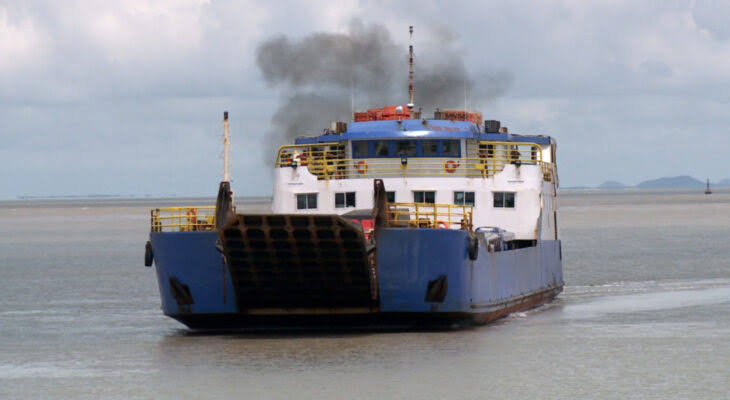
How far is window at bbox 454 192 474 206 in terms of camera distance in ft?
112

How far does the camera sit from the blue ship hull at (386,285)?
2930cm

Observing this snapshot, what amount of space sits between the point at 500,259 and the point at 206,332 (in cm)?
778

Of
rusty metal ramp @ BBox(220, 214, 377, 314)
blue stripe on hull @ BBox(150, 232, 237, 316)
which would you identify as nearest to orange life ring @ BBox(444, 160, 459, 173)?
rusty metal ramp @ BBox(220, 214, 377, 314)

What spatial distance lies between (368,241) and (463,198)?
19.1ft

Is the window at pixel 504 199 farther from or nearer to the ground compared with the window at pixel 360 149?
nearer to the ground

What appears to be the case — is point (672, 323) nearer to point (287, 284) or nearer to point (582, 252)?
point (287, 284)

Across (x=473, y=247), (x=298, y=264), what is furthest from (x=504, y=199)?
(x=298, y=264)

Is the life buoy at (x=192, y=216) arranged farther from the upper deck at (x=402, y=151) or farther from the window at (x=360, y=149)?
the window at (x=360, y=149)

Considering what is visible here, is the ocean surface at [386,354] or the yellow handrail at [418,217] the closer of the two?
the ocean surface at [386,354]

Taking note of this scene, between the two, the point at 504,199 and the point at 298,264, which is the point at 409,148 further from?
the point at 298,264

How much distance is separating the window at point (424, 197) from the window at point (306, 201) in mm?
2721

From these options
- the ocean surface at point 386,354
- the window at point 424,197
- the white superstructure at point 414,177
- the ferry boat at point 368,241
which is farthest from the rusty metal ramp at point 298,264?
the window at point 424,197

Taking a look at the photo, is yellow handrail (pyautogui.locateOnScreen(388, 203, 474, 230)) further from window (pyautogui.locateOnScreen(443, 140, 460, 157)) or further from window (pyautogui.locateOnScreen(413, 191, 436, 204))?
window (pyautogui.locateOnScreen(443, 140, 460, 157))

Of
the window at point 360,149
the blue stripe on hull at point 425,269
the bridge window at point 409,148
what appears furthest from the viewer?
the window at point 360,149
